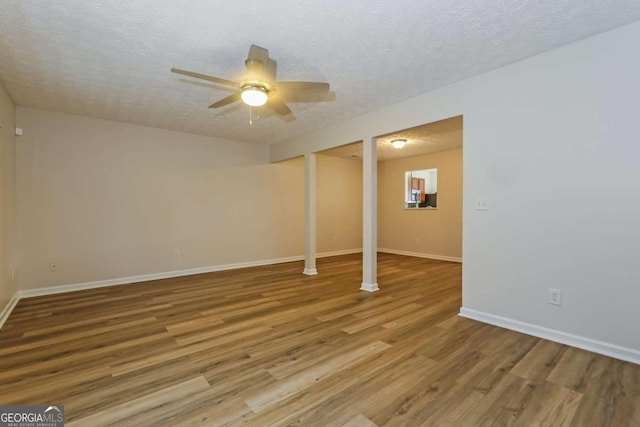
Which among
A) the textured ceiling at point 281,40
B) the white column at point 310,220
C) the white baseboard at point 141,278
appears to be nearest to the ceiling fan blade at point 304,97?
the textured ceiling at point 281,40

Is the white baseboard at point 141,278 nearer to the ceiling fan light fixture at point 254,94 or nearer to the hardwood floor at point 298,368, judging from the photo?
the hardwood floor at point 298,368

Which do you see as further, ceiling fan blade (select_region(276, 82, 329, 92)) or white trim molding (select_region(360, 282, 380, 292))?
white trim molding (select_region(360, 282, 380, 292))

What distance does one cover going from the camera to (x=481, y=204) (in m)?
2.90

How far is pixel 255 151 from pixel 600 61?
4991 mm

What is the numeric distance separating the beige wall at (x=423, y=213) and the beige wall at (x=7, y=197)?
6.94m

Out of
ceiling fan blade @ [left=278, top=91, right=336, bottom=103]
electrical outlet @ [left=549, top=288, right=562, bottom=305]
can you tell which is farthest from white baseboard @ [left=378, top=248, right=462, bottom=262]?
ceiling fan blade @ [left=278, top=91, right=336, bottom=103]

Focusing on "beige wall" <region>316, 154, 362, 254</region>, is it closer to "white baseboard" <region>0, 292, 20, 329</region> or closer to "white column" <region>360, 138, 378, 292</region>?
"white column" <region>360, 138, 378, 292</region>

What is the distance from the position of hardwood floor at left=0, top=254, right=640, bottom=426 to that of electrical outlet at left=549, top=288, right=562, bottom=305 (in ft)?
1.12

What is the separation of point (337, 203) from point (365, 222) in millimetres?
3274

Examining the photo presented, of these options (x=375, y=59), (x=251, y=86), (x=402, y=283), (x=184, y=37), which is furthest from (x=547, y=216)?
(x=184, y=37)

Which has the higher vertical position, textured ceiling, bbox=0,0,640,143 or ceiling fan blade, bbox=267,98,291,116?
textured ceiling, bbox=0,0,640,143

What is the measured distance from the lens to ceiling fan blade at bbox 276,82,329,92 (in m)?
2.36

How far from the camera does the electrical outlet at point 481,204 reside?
2.86m

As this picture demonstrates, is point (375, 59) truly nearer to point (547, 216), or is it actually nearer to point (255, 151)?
A: point (547, 216)
